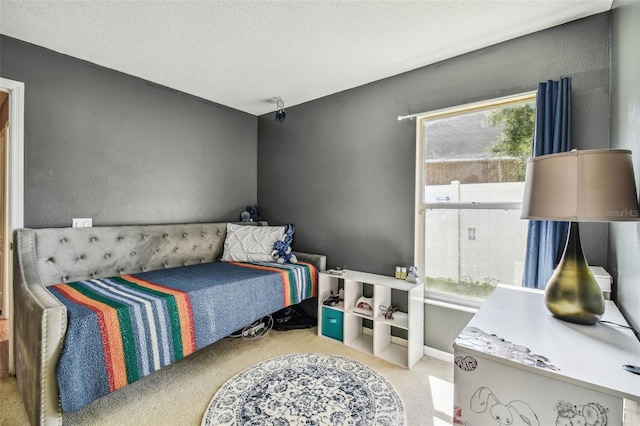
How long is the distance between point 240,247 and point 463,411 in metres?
2.44

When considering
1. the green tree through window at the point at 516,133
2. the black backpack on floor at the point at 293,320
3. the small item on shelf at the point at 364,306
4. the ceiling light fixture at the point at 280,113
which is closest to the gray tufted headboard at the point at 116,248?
the black backpack on floor at the point at 293,320

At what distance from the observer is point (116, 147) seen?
2502mm

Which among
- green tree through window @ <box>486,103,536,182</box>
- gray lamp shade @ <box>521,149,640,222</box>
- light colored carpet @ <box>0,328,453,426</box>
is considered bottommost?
light colored carpet @ <box>0,328,453,426</box>

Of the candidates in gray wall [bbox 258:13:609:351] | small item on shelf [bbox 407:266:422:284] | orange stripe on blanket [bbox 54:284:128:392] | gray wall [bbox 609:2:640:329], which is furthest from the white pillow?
gray wall [bbox 609:2:640:329]

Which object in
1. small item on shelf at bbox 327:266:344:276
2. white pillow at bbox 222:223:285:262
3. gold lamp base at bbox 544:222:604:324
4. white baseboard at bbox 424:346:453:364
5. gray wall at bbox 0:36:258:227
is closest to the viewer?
gold lamp base at bbox 544:222:604:324

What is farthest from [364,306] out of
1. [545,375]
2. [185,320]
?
[545,375]

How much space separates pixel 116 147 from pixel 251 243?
4.78 feet

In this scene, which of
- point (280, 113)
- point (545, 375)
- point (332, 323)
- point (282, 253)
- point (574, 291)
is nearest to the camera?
point (545, 375)

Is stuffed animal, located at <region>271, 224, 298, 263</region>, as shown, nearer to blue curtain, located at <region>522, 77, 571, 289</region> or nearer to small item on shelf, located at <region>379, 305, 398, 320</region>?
small item on shelf, located at <region>379, 305, 398, 320</region>

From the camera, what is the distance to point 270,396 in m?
1.77

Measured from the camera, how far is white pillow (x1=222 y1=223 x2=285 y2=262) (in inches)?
115

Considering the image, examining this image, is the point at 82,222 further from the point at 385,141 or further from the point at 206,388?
the point at 385,141

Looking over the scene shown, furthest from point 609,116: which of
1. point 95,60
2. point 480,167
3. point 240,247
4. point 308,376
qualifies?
point 95,60

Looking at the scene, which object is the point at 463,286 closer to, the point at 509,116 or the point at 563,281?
the point at 563,281
